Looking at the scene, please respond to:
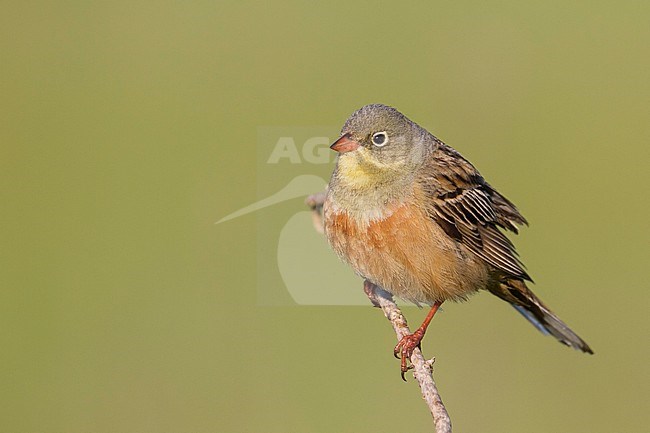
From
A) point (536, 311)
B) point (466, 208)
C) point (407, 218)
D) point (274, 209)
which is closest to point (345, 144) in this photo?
point (407, 218)

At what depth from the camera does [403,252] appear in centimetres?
451

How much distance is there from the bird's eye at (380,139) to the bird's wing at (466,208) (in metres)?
0.29

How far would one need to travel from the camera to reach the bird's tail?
5.05 m

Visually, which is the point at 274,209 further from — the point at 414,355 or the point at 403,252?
the point at 414,355

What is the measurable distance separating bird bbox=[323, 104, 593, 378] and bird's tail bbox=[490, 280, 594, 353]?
0.19 m

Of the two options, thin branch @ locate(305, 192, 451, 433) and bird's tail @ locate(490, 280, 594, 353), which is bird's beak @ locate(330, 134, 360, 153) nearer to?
thin branch @ locate(305, 192, 451, 433)

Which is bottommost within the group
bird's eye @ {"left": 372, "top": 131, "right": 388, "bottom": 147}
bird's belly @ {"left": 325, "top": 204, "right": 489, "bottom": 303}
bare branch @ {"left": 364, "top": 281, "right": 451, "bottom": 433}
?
bare branch @ {"left": 364, "top": 281, "right": 451, "bottom": 433}

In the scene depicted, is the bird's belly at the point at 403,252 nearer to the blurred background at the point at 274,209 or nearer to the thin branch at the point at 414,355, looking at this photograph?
the thin branch at the point at 414,355

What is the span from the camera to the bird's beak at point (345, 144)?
4.42 metres

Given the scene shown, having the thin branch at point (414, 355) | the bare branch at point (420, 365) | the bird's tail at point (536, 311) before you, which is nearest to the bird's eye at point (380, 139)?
the thin branch at point (414, 355)

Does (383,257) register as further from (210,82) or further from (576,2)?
Result: (576,2)

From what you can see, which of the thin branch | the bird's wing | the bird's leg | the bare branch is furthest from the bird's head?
the bird's leg

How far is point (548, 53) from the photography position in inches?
439

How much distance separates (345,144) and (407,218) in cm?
49
